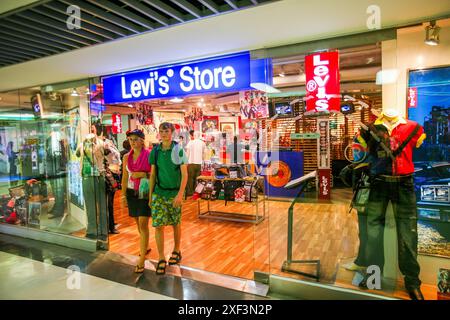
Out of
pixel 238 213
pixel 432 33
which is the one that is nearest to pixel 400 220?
pixel 432 33

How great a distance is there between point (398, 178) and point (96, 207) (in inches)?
153

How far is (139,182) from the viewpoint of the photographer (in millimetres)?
3461

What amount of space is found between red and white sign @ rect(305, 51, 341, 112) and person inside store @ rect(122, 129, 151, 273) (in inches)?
77.8

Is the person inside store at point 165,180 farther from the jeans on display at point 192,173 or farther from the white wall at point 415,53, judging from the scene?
the jeans on display at point 192,173

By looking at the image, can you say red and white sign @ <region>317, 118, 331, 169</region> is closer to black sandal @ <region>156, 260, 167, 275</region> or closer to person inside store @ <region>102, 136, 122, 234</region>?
black sandal @ <region>156, 260, 167, 275</region>

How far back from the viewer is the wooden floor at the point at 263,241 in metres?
3.29

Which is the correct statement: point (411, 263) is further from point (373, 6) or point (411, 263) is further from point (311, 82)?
point (373, 6)

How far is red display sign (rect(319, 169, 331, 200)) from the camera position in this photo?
147 inches

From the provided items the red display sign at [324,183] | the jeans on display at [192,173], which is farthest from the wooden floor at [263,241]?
the jeans on display at [192,173]

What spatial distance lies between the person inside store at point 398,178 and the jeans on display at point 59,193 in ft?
15.7

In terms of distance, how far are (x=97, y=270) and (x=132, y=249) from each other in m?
0.67

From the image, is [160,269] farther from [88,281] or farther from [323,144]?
[323,144]

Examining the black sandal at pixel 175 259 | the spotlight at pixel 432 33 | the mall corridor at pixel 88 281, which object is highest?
the spotlight at pixel 432 33

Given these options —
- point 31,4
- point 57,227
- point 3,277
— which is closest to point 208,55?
point 31,4
